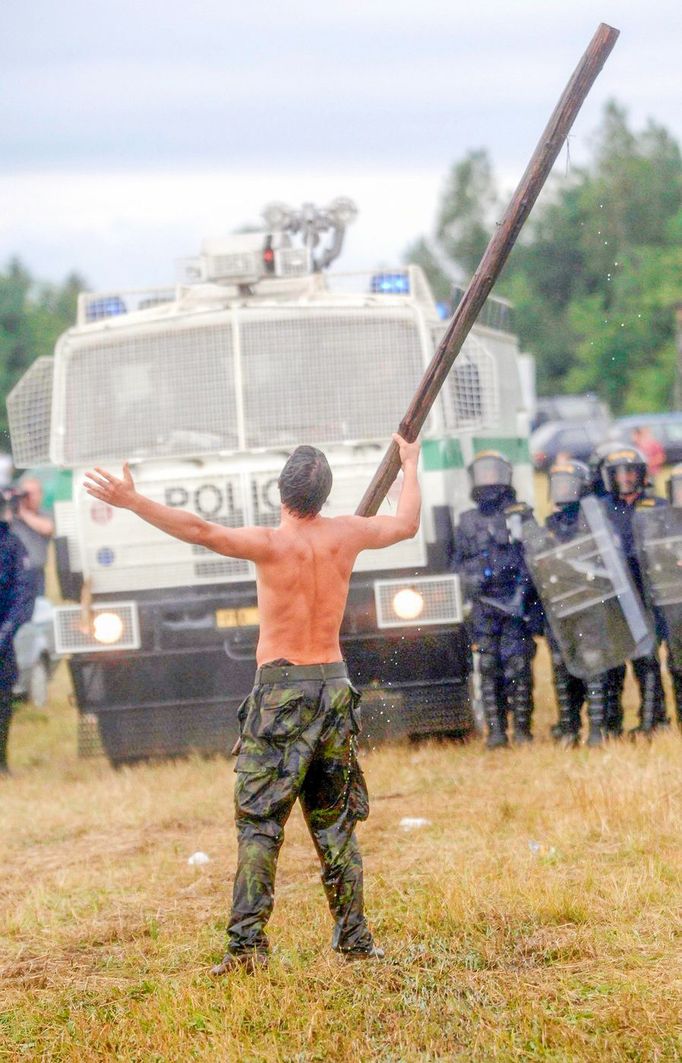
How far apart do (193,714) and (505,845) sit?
331cm

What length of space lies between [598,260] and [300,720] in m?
79.2

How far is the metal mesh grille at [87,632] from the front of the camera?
10.6 meters

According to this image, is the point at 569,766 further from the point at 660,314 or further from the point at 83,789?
the point at 660,314

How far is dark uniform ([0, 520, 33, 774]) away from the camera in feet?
38.3

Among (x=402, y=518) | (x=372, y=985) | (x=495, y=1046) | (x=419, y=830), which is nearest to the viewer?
(x=495, y=1046)

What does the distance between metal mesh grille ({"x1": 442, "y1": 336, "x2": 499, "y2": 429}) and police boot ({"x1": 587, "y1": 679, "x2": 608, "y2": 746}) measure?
176cm

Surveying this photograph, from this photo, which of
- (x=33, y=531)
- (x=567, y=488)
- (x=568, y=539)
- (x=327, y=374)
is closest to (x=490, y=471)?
(x=567, y=488)

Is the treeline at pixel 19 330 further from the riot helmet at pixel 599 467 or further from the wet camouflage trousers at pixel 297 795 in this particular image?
the wet camouflage trousers at pixel 297 795

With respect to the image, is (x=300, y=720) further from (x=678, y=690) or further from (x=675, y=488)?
(x=678, y=690)

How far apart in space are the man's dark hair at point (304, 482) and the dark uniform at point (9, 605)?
5.92 m

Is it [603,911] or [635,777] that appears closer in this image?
[603,911]

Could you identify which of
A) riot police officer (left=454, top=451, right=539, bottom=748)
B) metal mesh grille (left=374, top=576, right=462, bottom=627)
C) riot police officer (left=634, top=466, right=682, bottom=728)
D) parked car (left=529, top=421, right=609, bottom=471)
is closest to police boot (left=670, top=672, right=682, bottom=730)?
riot police officer (left=634, top=466, right=682, bottom=728)

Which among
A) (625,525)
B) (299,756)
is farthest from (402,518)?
(625,525)

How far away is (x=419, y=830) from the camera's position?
28.0 ft
